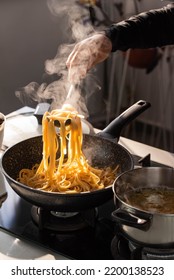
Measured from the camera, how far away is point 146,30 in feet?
6.33

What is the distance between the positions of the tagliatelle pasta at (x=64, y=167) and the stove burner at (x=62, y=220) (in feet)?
0.25

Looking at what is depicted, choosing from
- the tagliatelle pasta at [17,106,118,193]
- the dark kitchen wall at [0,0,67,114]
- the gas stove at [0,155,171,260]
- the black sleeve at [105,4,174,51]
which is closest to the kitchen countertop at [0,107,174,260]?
the gas stove at [0,155,171,260]

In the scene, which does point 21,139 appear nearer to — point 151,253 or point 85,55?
point 85,55

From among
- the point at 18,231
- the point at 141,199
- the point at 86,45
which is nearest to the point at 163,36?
the point at 86,45

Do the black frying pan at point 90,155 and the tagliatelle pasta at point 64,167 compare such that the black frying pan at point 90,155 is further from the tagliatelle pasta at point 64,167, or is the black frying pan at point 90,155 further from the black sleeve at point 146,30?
the black sleeve at point 146,30

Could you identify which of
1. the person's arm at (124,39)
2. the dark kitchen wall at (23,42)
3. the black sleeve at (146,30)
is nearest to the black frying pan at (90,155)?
the person's arm at (124,39)

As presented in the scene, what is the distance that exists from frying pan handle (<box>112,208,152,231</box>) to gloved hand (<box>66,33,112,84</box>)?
27.8 inches

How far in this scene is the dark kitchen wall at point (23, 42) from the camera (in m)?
3.04

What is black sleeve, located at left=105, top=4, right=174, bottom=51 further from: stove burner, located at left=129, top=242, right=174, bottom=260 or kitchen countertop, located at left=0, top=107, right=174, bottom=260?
stove burner, located at left=129, top=242, right=174, bottom=260

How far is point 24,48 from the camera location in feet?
10.4

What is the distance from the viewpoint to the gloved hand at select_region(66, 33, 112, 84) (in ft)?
5.19

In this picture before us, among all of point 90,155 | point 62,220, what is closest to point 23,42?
point 90,155

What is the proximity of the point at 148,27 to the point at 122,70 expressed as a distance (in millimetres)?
1694
